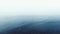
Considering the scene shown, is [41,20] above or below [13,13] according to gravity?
below

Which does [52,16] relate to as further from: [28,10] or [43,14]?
[28,10]

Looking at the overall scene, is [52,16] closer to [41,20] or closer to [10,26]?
[41,20]

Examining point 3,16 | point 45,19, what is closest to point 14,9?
point 3,16

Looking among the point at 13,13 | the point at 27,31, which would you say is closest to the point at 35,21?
the point at 27,31

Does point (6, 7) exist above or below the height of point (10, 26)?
above

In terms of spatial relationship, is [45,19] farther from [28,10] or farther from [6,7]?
[6,7]

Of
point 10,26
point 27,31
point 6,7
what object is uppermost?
point 6,7

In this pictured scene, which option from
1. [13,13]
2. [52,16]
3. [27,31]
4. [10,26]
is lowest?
[27,31]
